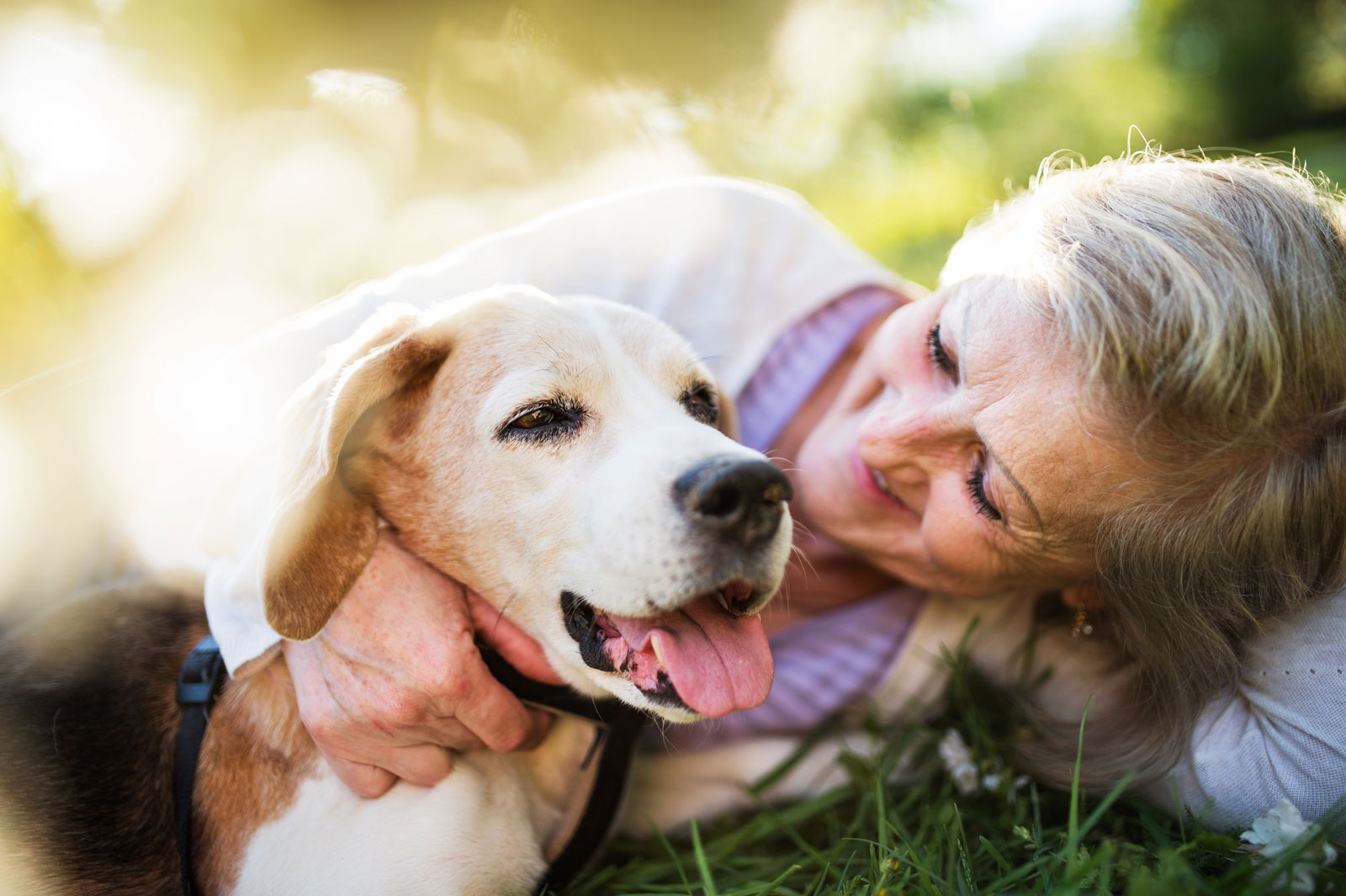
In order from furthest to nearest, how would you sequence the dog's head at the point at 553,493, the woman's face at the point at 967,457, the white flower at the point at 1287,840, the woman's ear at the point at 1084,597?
the woman's ear at the point at 1084,597, the woman's face at the point at 967,457, the dog's head at the point at 553,493, the white flower at the point at 1287,840

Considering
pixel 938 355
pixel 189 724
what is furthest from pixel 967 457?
pixel 189 724

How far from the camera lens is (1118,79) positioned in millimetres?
31734

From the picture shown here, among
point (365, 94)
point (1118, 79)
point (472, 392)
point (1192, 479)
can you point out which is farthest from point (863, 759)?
point (1118, 79)

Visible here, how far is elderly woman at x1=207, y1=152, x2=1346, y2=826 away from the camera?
2262 millimetres

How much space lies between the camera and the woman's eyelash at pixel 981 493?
8.30 feet

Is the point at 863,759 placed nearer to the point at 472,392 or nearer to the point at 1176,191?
the point at 472,392

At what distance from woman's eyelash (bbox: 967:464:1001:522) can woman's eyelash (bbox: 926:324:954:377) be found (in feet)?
1.12

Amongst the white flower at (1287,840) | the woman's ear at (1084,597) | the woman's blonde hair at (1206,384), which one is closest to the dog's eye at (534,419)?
the woman's blonde hair at (1206,384)

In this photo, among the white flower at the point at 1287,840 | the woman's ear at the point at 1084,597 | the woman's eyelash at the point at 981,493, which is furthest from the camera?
the woman's ear at the point at 1084,597

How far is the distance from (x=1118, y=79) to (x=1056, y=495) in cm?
3604

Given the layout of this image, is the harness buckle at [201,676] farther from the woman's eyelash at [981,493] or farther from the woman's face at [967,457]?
the woman's eyelash at [981,493]

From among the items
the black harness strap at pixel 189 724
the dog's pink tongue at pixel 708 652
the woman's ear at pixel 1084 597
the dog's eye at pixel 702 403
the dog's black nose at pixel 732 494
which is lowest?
the black harness strap at pixel 189 724

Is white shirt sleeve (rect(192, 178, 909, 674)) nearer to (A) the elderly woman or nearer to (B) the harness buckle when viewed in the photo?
(A) the elderly woman

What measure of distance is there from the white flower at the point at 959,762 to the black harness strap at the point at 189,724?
236 centimetres
